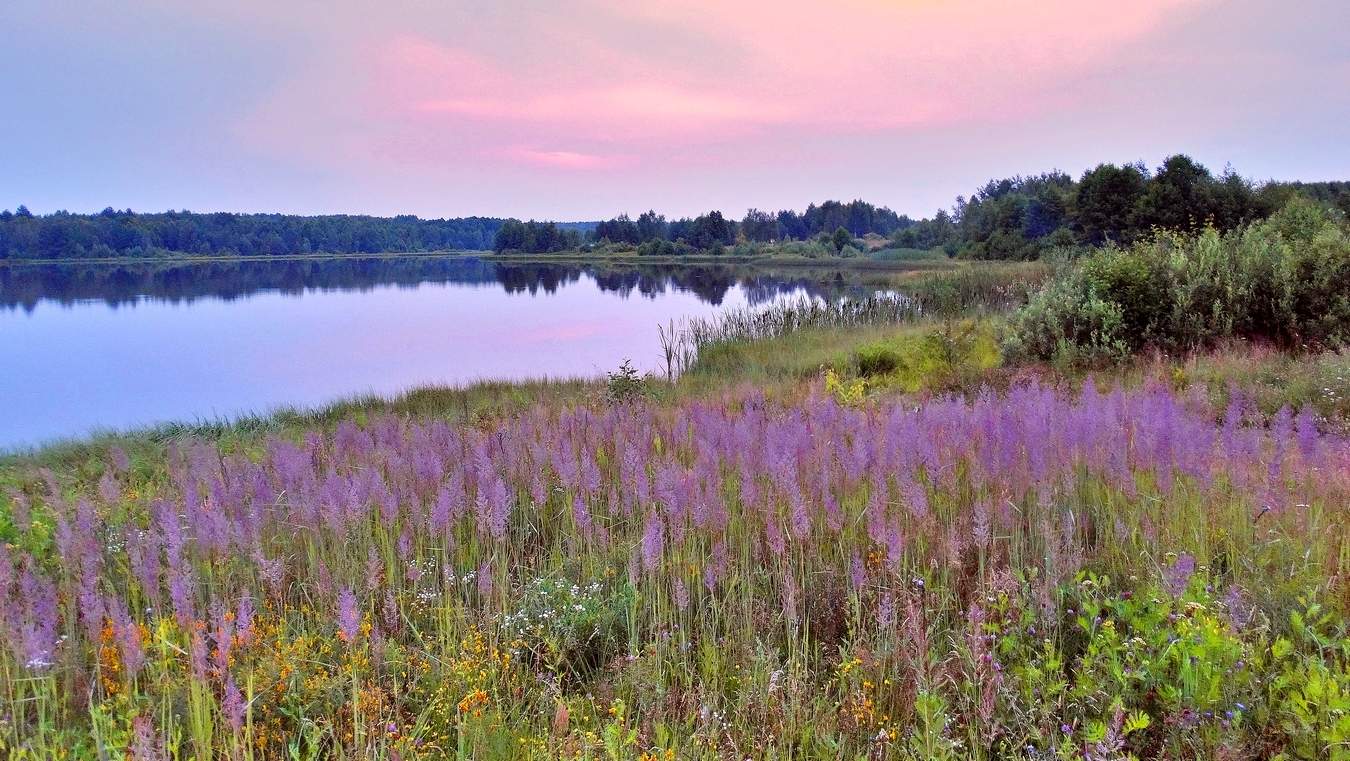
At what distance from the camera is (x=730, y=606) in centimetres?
336

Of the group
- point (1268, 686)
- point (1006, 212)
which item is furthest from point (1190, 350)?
point (1006, 212)

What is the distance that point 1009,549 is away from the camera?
3586 millimetres

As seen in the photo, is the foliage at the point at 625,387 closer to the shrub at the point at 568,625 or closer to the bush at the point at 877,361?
the bush at the point at 877,361

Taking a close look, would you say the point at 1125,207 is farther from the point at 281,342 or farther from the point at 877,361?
the point at 281,342

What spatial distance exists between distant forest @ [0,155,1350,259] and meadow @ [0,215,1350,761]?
15.6 metres

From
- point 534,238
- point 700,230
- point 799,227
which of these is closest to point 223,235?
point 534,238

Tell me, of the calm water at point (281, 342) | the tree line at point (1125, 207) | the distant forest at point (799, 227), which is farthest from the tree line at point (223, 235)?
the tree line at point (1125, 207)

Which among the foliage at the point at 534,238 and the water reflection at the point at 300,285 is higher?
the foliage at the point at 534,238

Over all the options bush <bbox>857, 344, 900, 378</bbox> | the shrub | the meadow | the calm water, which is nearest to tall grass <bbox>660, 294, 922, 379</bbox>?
the calm water

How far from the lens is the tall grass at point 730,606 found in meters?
2.49

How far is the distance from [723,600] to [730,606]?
4 cm

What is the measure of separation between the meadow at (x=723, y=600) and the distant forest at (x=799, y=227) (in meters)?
15.6

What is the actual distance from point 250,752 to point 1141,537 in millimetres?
3726

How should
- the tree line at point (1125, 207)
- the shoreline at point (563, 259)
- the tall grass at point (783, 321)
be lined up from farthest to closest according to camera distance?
the shoreline at point (563, 259), the tree line at point (1125, 207), the tall grass at point (783, 321)
